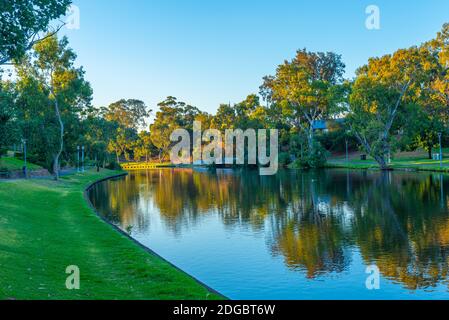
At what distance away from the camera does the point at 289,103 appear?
89312 mm

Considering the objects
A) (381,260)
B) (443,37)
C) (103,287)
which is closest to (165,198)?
(381,260)

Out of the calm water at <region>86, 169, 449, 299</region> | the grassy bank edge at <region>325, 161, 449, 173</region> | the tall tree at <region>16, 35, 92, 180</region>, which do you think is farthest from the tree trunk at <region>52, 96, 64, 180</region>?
the grassy bank edge at <region>325, 161, 449, 173</region>

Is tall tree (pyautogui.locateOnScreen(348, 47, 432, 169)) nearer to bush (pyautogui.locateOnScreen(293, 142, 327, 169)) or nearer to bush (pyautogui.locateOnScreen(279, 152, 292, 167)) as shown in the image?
bush (pyautogui.locateOnScreen(293, 142, 327, 169))

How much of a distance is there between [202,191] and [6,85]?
27639 millimetres

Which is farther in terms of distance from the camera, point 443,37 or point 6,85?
point 443,37

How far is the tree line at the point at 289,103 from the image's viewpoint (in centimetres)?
3459

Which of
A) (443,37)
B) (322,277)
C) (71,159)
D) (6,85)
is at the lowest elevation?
(322,277)

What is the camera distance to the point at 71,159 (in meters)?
63.9

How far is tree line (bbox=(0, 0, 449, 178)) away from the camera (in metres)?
34.6

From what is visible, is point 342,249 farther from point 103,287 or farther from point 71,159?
point 71,159

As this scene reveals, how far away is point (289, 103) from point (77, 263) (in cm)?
7817

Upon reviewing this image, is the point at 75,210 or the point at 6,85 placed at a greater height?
the point at 6,85

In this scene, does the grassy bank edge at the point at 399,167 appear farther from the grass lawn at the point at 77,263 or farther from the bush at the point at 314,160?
the grass lawn at the point at 77,263

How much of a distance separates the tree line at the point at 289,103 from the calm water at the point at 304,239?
11.7 m
